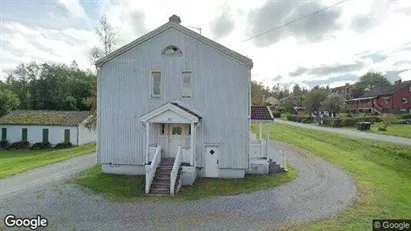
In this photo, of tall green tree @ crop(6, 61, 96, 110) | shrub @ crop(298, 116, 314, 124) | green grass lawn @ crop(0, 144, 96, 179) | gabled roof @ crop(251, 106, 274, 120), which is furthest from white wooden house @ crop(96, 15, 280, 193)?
shrub @ crop(298, 116, 314, 124)

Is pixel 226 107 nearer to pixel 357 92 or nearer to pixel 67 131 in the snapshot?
pixel 67 131

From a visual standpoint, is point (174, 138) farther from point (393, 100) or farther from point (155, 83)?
point (393, 100)

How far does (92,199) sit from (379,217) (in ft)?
41.1

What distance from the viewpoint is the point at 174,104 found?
1856 cm

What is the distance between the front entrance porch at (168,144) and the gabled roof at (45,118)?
23650 millimetres

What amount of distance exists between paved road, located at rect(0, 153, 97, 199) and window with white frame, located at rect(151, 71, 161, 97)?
7.55m

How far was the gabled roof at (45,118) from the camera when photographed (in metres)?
39.7

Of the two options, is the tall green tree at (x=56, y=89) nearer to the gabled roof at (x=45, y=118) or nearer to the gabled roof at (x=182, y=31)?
the gabled roof at (x=45, y=118)

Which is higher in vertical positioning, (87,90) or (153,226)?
(87,90)

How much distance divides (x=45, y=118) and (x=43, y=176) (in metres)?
23.0

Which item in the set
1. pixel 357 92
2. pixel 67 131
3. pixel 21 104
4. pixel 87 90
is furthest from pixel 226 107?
pixel 357 92

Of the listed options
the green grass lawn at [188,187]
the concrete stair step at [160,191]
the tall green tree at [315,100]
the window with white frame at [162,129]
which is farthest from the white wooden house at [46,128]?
the tall green tree at [315,100]

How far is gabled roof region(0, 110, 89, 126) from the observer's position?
39.7 m

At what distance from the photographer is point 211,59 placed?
18.7m
